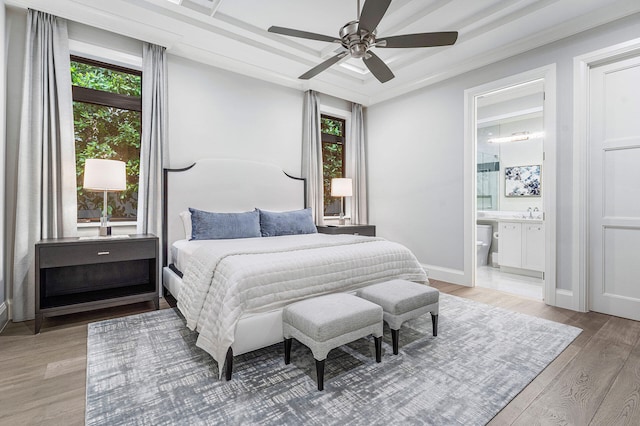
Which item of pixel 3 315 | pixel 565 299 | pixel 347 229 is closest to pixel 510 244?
pixel 565 299

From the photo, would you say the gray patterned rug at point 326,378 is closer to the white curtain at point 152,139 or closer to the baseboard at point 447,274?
the white curtain at point 152,139

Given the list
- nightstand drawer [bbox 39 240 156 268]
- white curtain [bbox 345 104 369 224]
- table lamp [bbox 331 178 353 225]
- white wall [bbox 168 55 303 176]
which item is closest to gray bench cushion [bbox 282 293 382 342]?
nightstand drawer [bbox 39 240 156 268]

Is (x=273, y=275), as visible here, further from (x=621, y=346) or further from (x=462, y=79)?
(x=462, y=79)

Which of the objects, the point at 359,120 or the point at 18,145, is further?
the point at 359,120

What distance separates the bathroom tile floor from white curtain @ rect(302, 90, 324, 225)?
101 inches

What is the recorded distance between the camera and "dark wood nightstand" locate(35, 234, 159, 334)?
2.67 m

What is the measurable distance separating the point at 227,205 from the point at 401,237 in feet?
8.98

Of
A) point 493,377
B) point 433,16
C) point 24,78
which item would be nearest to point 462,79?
point 433,16

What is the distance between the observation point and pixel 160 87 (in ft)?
11.8

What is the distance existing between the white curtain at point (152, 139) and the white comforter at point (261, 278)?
1266mm

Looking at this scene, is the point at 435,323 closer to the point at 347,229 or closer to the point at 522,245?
the point at 347,229

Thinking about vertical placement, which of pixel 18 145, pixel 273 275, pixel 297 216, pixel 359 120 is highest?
pixel 359 120

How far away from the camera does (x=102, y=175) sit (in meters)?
2.97

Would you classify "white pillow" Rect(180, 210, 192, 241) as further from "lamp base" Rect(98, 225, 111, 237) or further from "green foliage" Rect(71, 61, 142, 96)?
"green foliage" Rect(71, 61, 142, 96)
